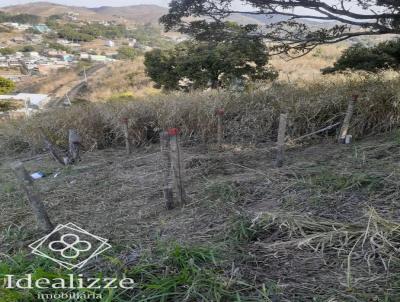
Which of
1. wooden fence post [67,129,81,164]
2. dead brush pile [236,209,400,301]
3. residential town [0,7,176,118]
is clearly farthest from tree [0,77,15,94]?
dead brush pile [236,209,400,301]

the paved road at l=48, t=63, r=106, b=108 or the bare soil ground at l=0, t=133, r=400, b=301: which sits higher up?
the bare soil ground at l=0, t=133, r=400, b=301

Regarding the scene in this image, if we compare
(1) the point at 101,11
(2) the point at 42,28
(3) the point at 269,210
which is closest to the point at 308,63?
(3) the point at 269,210

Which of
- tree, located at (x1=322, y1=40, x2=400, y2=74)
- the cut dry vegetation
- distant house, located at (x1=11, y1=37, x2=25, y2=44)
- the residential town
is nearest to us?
the cut dry vegetation

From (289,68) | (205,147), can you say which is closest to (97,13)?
(289,68)

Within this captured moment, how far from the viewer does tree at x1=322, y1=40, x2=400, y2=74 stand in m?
5.41

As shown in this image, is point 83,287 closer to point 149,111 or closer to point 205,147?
point 205,147

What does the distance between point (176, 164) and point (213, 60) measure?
5.62 m

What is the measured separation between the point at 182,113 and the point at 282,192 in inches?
120

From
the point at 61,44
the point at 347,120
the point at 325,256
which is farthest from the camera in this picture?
the point at 61,44

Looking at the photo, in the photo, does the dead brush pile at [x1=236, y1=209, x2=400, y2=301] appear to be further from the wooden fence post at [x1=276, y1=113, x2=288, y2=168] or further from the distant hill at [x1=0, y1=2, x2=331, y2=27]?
the distant hill at [x1=0, y1=2, x2=331, y2=27]

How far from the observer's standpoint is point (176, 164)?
2793mm

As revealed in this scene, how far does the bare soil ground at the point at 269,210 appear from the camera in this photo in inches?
71.4

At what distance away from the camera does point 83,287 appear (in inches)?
70.4

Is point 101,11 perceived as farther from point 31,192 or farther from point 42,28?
point 31,192
